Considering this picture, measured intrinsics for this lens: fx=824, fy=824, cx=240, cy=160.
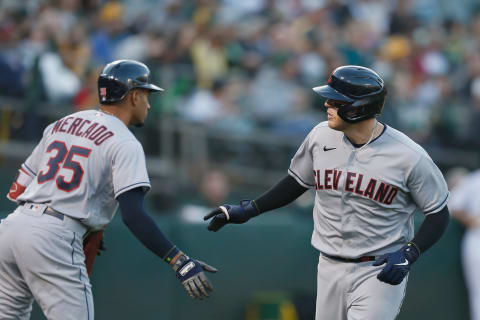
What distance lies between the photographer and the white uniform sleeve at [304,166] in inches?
205

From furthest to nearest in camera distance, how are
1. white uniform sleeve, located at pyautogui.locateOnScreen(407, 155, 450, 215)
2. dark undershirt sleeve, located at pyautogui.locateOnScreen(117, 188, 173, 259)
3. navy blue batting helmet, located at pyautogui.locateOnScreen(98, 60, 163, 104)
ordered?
1. navy blue batting helmet, located at pyautogui.locateOnScreen(98, 60, 163, 104)
2. white uniform sleeve, located at pyautogui.locateOnScreen(407, 155, 450, 215)
3. dark undershirt sleeve, located at pyautogui.locateOnScreen(117, 188, 173, 259)

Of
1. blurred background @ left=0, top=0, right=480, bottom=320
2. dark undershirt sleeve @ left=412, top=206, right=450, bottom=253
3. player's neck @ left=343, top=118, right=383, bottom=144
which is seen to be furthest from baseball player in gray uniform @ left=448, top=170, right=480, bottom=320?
player's neck @ left=343, top=118, right=383, bottom=144

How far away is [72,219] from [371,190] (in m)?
1.76

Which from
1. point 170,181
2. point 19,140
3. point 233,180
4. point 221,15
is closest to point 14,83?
point 19,140

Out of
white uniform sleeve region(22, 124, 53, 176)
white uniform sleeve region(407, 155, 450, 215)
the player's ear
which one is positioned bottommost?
white uniform sleeve region(407, 155, 450, 215)

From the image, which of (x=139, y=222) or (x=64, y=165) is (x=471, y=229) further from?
(x=64, y=165)

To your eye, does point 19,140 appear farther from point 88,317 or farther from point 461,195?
point 461,195

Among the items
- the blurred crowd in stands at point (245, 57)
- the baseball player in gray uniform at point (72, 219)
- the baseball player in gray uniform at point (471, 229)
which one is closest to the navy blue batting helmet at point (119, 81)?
the baseball player in gray uniform at point (72, 219)

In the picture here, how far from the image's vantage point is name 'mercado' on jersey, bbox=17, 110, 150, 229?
468 centimetres

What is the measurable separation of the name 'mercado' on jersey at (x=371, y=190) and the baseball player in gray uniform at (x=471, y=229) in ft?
12.2

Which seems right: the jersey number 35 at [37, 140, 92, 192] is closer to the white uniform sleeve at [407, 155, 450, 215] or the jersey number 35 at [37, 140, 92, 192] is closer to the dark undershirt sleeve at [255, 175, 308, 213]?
the dark undershirt sleeve at [255, 175, 308, 213]

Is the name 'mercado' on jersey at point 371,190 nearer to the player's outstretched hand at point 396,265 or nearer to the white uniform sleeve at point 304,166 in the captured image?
the white uniform sleeve at point 304,166

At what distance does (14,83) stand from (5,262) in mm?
4030

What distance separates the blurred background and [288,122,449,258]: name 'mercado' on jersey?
2.98m
